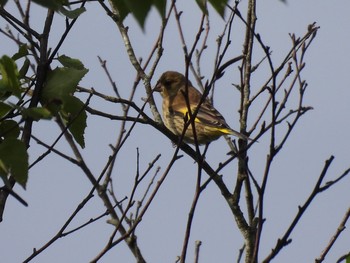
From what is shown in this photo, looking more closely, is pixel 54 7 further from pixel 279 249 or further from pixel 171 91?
pixel 171 91

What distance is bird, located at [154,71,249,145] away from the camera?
338 inches

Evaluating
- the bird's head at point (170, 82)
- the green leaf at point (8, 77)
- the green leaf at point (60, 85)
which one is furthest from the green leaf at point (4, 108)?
the bird's head at point (170, 82)

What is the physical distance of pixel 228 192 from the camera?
4992 mm

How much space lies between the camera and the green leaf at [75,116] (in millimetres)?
2684

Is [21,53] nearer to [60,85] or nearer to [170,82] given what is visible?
[60,85]

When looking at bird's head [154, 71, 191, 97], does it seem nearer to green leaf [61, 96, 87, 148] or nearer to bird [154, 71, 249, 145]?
bird [154, 71, 249, 145]

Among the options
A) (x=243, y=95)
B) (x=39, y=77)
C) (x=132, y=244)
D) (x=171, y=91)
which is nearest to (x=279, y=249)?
(x=39, y=77)

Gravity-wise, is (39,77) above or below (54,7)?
above

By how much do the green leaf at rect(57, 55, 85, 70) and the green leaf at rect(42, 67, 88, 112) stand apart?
134 mm

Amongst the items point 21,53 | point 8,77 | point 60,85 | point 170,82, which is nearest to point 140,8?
point 8,77

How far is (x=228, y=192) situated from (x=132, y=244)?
1170 millimetres

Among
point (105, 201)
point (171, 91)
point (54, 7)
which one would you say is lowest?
point (54, 7)

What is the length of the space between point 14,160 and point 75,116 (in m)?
0.53

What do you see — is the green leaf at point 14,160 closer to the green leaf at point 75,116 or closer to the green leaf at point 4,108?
the green leaf at point 4,108
